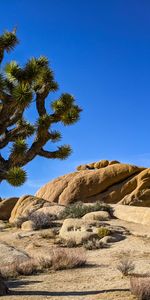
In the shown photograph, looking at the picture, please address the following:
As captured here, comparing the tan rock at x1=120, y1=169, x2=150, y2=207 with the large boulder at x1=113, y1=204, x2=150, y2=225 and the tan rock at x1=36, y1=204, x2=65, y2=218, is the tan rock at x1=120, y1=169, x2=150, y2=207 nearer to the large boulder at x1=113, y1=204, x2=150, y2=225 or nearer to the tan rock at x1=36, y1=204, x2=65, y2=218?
the large boulder at x1=113, y1=204, x2=150, y2=225

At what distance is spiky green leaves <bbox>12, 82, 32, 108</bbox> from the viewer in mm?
12539

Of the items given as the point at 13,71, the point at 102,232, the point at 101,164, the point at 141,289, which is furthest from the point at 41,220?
the point at 141,289

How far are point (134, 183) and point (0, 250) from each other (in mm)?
17871

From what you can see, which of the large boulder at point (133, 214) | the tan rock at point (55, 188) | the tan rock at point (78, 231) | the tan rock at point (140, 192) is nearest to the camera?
the tan rock at point (78, 231)

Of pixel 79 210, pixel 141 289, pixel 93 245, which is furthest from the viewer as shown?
pixel 79 210

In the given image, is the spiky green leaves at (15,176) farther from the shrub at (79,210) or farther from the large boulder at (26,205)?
the large boulder at (26,205)

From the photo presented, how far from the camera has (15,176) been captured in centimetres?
1205

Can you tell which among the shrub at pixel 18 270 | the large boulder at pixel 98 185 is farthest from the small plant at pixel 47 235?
the large boulder at pixel 98 185

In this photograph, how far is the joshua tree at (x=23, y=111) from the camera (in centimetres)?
1270

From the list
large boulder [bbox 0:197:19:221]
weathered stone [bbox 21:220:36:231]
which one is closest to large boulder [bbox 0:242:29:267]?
weathered stone [bbox 21:220:36:231]

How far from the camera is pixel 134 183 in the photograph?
32188mm

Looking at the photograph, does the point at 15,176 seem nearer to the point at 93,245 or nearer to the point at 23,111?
the point at 23,111

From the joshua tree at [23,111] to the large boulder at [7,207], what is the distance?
1950 cm

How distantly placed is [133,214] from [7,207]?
513 inches
